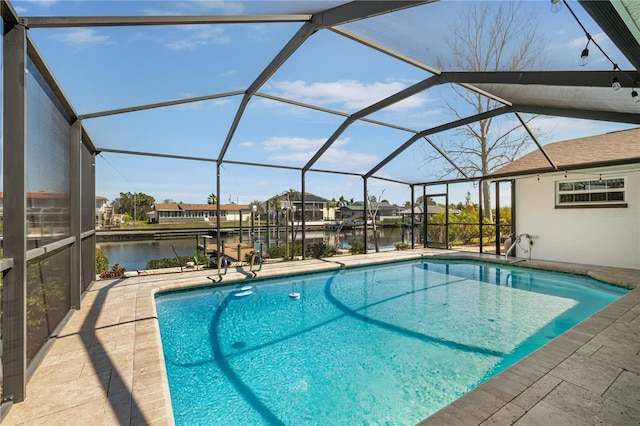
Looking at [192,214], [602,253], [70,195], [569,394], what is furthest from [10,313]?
[192,214]

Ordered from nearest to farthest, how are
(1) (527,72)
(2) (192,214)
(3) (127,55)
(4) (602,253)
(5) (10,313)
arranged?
(5) (10,313) → (3) (127,55) → (1) (527,72) → (4) (602,253) → (2) (192,214)

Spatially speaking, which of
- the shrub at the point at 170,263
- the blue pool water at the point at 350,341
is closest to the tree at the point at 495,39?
the blue pool water at the point at 350,341

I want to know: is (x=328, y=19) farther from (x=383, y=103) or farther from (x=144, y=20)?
(x=383, y=103)

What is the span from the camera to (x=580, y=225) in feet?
29.3

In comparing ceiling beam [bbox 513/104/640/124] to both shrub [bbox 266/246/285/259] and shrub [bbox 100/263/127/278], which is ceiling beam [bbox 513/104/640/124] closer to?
shrub [bbox 266/246/285/259]

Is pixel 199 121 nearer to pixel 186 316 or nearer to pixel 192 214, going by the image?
pixel 186 316

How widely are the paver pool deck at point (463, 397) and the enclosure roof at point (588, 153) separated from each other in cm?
513

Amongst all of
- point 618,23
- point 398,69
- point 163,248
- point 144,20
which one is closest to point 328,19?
point 398,69

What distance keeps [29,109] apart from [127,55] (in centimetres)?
156

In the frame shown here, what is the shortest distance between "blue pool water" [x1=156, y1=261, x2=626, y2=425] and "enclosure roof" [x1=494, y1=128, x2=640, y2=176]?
3.16 m

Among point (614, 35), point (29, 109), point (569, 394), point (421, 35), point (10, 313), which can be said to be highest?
point (421, 35)

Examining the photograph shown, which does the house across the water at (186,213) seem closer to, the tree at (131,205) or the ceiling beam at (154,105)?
the tree at (131,205)

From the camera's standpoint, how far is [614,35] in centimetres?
249

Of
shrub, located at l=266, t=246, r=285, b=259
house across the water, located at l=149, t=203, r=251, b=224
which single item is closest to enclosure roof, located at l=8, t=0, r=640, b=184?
shrub, located at l=266, t=246, r=285, b=259
